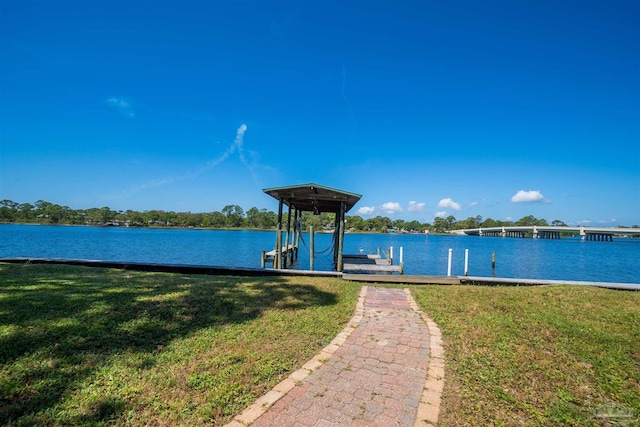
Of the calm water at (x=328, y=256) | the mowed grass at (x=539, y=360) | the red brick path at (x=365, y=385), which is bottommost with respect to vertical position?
the calm water at (x=328, y=256)

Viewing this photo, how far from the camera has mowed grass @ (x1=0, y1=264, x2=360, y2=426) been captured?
232cm

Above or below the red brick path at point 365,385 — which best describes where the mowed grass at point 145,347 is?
above

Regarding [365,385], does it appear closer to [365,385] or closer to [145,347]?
[365,385]

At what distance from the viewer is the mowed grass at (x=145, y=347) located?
7.61 ft

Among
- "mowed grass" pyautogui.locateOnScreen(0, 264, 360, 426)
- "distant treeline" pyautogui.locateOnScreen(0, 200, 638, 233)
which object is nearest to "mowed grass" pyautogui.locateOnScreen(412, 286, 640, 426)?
"mowed grass" pyautogui.locateOnScreen(0, 264, 360, 426)

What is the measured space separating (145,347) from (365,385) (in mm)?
2473

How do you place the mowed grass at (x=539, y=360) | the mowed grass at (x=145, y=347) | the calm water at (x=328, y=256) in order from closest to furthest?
the mowed grass at (x=145, y=347) → the mowed grass at (x=539, y=360) → the calm water at (x=328, y=256)

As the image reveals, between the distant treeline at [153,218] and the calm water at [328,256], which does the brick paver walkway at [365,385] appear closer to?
the calm water at [328,256]

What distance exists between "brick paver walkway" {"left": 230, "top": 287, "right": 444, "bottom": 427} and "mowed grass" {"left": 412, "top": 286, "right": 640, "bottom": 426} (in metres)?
0.33

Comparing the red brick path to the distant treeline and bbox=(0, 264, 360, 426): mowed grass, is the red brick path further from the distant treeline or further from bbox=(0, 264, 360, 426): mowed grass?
the distant treeline

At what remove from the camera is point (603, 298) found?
6.03 meters

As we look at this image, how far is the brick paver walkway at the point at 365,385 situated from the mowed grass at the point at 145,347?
0.98 ft

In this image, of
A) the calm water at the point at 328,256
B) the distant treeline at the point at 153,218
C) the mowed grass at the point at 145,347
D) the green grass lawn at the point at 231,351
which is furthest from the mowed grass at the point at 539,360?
the distant treeline at the point at 153,218

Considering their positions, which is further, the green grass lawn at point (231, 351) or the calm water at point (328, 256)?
the calm water at point (328, 256)
